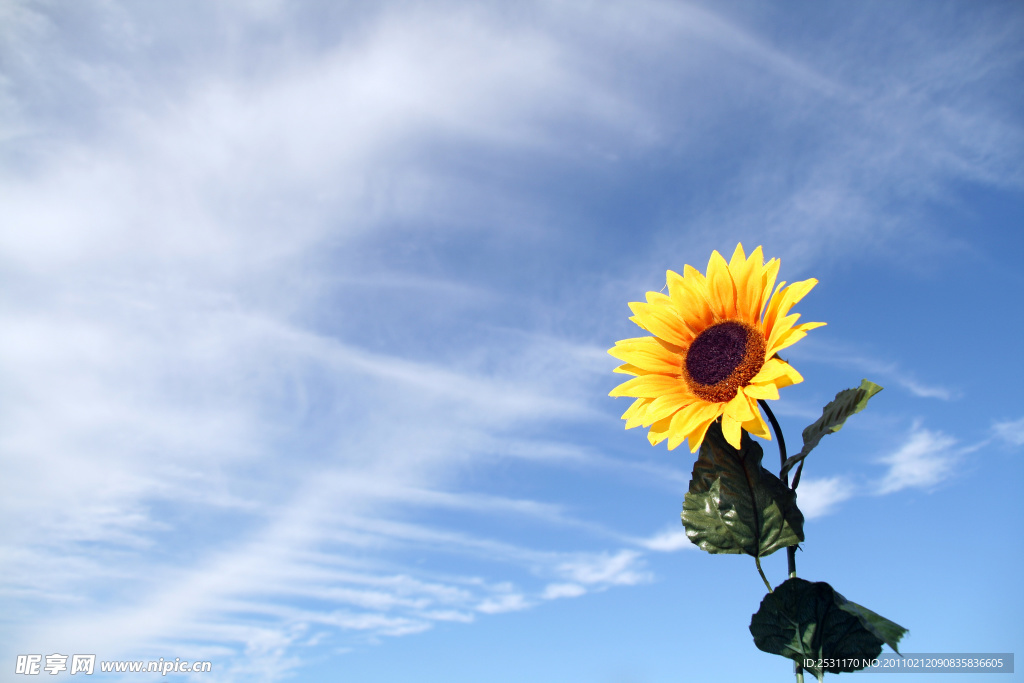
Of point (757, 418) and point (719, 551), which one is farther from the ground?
point (757, 418)

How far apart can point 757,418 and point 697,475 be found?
69 centimetres

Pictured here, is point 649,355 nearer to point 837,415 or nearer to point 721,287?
point 721,287

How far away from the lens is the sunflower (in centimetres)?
399

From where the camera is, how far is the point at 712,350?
4426 mm

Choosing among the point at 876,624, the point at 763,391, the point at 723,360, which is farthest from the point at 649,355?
the point at 876,624

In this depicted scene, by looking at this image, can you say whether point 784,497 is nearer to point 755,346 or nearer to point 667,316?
point 755,346

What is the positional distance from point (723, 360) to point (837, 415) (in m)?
0.75

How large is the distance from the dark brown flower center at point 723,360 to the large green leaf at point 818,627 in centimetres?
119

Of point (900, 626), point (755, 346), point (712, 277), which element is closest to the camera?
point (900, 626)

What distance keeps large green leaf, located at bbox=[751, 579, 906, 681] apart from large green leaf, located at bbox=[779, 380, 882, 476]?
713mm

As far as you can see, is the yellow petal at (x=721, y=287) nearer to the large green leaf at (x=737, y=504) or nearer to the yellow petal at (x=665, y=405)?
the yellow petal at (x=665, y=405)

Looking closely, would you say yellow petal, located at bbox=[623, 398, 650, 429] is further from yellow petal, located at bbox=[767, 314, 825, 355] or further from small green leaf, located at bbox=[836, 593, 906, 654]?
small green leaf, located at bbox=[836, 593, 906, 654]

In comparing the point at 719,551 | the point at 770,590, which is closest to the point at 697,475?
the point at 719,551

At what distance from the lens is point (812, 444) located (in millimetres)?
4059
